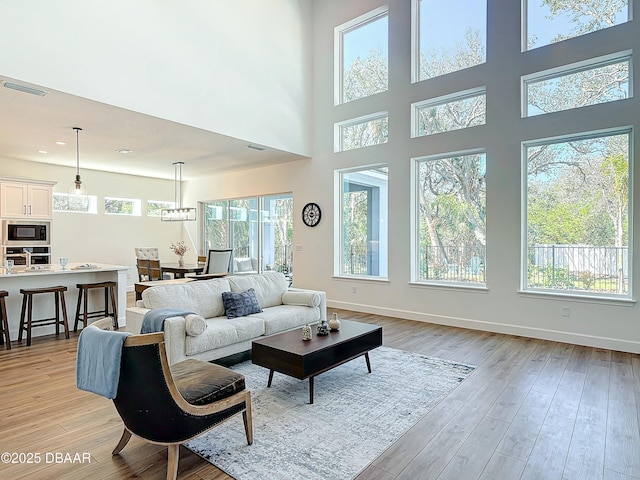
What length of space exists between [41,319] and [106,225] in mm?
4149

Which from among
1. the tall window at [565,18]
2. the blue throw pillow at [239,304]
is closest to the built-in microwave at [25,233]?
the blue throw pillow at [239,304]

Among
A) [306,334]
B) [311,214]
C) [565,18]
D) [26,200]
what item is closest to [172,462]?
[306,334]

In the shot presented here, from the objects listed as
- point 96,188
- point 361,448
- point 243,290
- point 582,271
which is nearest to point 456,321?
point 582,271

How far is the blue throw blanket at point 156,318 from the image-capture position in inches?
135

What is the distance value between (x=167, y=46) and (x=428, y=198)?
4.42 meters

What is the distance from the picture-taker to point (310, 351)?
3086mm

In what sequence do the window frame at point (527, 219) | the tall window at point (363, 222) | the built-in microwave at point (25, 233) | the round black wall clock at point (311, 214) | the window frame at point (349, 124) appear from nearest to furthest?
1. the window frame at point (527, 219)
2. the window frame at point (349, 124)
3. the tall window at point (363, 222)
4. the built-in microwave at point (25, 233)
5. the round black wall clock at point (311, 214)

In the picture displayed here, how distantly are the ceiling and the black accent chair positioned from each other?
3507 mm

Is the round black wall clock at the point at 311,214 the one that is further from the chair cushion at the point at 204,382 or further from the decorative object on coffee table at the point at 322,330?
the chair cushion at the point at 204,382

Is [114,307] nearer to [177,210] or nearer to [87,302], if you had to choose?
[87,302]

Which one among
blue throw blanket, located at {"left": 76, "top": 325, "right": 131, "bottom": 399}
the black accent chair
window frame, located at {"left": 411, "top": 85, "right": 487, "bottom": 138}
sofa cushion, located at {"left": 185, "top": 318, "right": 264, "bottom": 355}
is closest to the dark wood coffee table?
sofa cushion, located at {"left": 185, "top": 318, "right": 264, "bottom": 355}

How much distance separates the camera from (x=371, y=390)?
3.34m

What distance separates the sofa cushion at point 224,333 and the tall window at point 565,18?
514 cm

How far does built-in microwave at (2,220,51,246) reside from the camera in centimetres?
685
